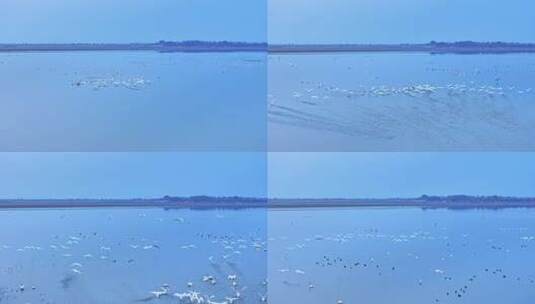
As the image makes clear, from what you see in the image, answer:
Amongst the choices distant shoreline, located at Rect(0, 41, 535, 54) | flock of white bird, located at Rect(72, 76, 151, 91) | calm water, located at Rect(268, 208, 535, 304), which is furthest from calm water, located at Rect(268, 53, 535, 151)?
flock of white bird, located at Rect(72, 76, 151, 91)

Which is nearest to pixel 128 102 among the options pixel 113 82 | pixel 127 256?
pixel 113 82

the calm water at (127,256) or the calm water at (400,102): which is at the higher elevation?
the calm water at (400,102)

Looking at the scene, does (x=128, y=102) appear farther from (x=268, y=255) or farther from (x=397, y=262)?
(x=397, y=262)

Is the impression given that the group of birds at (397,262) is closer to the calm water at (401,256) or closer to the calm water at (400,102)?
the calm water at (401,256)

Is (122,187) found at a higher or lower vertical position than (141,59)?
lower

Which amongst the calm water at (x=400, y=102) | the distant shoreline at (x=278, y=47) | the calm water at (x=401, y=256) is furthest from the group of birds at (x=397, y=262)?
the distant shoreline at (x=278, y=47)

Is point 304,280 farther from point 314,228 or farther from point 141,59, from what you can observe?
point 141,59

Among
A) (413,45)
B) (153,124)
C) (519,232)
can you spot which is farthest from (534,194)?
(153,124)
